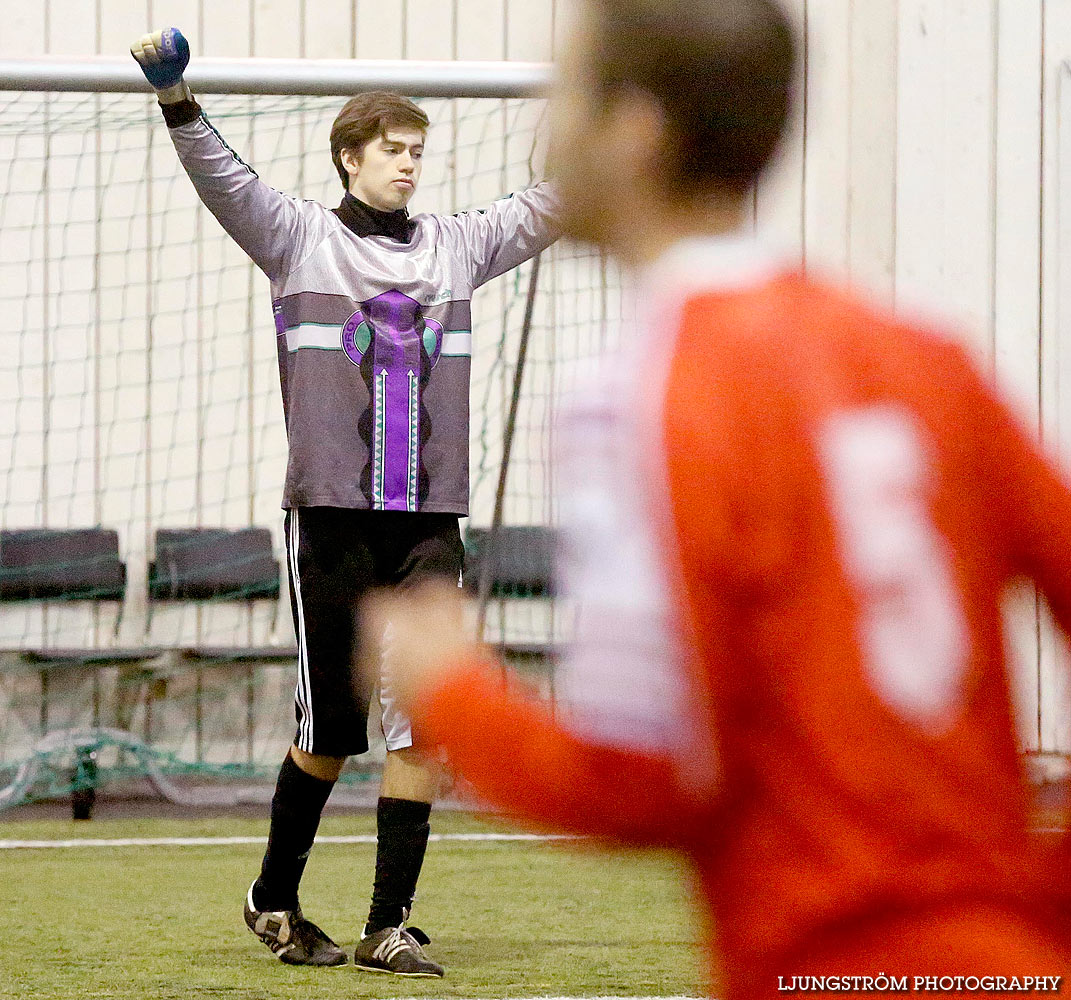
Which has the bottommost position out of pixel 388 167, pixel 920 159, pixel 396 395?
pixel 396 395

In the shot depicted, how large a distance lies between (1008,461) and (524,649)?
5905 mm

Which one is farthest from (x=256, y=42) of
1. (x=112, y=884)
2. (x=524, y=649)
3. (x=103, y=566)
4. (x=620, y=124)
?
(x=620, y=124)

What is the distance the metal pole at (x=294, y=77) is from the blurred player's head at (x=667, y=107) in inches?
123

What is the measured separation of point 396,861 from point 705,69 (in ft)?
8.39

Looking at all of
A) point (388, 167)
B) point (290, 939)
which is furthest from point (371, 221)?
point (290, 939)

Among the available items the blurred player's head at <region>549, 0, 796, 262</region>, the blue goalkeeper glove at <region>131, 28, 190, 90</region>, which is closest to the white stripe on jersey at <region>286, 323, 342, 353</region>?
the blue goalkeeper glove at <region>131, 28, 190, 90</region>

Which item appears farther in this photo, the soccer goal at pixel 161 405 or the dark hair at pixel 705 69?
the soccer goal at pixel 161 405

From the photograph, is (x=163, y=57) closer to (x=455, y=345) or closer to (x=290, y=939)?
(x=455, y=345)

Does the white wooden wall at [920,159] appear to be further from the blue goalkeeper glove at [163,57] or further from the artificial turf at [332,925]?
the blue goalkeeper glove at [163,57]

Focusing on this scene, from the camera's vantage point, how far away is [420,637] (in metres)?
1.03

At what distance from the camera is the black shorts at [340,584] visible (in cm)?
332

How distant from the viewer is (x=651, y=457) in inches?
37.6

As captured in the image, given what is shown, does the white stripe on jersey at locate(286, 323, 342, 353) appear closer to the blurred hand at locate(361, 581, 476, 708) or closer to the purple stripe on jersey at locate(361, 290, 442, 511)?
the purple stripe on jersey at locate(361, 290, 442, 511)

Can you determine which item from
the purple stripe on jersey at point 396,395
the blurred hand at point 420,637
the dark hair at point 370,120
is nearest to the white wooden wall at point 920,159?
the dark hair at point 370,120
